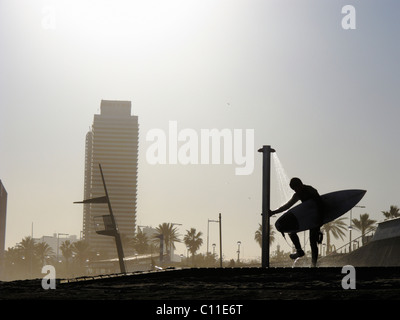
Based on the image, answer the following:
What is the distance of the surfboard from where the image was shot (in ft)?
40.0

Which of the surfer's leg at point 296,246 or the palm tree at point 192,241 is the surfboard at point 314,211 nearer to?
the surfer's leg at point 296,246

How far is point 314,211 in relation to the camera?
12.2m

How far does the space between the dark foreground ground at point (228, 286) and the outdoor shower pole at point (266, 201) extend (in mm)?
3380

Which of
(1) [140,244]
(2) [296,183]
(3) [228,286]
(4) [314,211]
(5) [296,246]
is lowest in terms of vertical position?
(1) [140,244]

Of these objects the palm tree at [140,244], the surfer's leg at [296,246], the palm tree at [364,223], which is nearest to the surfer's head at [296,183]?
the surfer's leg at [296,246]

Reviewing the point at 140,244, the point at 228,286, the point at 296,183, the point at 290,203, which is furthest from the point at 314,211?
the point at 140,244

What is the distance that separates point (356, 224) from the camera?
4786 inches

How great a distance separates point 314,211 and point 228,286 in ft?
17.6

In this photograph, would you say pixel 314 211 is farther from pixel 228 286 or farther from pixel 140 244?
pixel 140 244

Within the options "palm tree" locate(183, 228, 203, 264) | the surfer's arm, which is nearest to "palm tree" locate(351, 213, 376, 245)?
"palm tree" locate(183, 228, 203, 264)

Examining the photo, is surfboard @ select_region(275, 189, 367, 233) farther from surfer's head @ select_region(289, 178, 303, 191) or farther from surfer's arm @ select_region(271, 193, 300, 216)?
surfer's head @ select_region(289, 178, 303, 191)

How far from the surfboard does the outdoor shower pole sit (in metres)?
0.28

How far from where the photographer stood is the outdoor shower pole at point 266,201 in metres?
13.2
